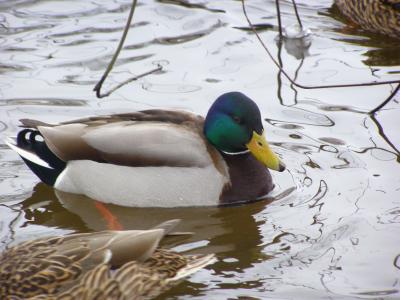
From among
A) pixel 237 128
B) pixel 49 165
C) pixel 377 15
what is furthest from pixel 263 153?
pixel 377 15

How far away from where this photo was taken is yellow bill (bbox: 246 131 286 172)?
7992mm

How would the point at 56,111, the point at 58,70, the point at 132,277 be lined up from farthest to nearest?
the point at 58,70, the point at 56,111, the point at 132,277

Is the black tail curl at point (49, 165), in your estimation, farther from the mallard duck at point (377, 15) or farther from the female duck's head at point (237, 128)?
the mallard duck at point (377, 15)

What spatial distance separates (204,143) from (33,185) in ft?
4.56

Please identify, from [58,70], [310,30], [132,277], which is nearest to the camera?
[132,277]

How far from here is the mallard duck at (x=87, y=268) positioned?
5945 millimetres

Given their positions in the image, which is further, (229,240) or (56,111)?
(56,111)

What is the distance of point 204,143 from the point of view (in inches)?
318

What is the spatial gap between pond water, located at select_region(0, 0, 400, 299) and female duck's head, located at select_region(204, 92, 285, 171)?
37cm

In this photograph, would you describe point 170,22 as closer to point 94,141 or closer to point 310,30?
point 310,30

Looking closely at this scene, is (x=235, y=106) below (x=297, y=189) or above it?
above

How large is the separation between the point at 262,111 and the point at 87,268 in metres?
3.72

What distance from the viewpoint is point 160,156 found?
25.7ft

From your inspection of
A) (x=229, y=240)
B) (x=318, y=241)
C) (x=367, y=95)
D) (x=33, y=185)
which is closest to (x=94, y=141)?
(x=33, y=185)
